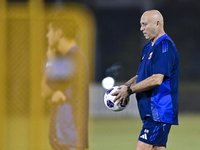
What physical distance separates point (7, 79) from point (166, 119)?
208cm

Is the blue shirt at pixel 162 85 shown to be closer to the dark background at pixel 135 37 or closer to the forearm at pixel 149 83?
the forearm at pixel 149 83

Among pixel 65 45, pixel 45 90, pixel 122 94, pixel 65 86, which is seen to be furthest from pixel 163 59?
pixel 45 90

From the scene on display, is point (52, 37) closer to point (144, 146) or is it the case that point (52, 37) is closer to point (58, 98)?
point (58, 98)

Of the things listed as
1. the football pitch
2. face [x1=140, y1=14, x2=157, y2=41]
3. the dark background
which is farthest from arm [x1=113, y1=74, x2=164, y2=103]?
the dark background

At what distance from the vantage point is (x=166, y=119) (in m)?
4.27

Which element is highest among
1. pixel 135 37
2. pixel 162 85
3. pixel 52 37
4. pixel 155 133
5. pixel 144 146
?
pixel 135 37

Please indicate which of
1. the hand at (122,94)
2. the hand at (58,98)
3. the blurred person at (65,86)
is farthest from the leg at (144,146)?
the hand at (58,98)

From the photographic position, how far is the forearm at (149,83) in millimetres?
4109

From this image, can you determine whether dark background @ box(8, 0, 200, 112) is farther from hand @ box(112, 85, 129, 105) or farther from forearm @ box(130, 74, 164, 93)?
forearm @ box(130, 74, 164, 93)

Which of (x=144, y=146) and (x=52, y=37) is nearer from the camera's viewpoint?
(x=144, y=146)

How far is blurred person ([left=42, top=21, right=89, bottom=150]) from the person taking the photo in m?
4.75

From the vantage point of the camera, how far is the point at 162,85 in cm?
427

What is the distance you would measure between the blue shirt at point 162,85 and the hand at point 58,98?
Result: 103 cm

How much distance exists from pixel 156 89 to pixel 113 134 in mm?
5502
